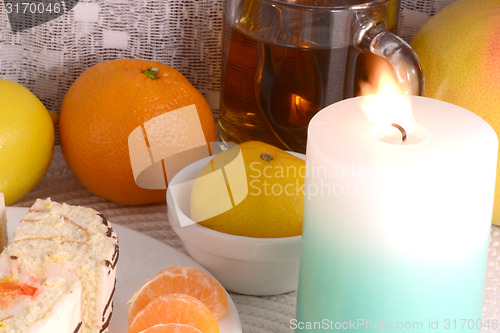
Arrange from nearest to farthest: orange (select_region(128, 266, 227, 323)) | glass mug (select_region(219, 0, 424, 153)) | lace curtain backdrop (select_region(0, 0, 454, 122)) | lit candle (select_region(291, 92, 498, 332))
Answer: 1. lit candle (select_region(291, 92, 498, 332))
2. orange (select_region(128, 266, 227, 323))
3. glass mug (select_region(219, 0, 424, 153))
4. lace curtain backdrop (select_region(0, 0, 454, 122))

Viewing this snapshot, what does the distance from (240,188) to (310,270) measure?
0.12 meters

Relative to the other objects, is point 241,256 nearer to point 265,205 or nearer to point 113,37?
point 265,205

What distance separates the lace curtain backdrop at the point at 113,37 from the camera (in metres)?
0.66

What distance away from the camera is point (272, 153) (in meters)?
0.51

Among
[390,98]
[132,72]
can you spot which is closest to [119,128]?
[132,72]

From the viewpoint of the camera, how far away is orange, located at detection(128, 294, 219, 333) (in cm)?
40

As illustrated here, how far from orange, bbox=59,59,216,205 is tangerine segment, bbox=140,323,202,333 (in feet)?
0.70

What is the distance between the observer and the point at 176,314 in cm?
40

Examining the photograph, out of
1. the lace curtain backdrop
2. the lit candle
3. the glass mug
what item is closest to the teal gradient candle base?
the lit candle

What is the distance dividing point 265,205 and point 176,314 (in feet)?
0.38

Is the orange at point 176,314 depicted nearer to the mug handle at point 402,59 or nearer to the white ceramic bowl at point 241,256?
the white ceramic bowl at point 241,256

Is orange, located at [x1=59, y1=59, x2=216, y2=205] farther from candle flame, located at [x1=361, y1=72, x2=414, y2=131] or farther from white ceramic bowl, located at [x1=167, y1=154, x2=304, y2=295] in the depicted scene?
candle flame, located at [x1=361, y1=72, x2=414, y2=131]

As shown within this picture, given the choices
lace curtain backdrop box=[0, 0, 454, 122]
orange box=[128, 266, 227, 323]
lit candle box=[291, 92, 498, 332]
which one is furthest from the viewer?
lace curtain backdrop box=[0, 0, 454, 122]

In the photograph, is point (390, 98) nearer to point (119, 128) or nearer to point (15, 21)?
point (119, 128)
